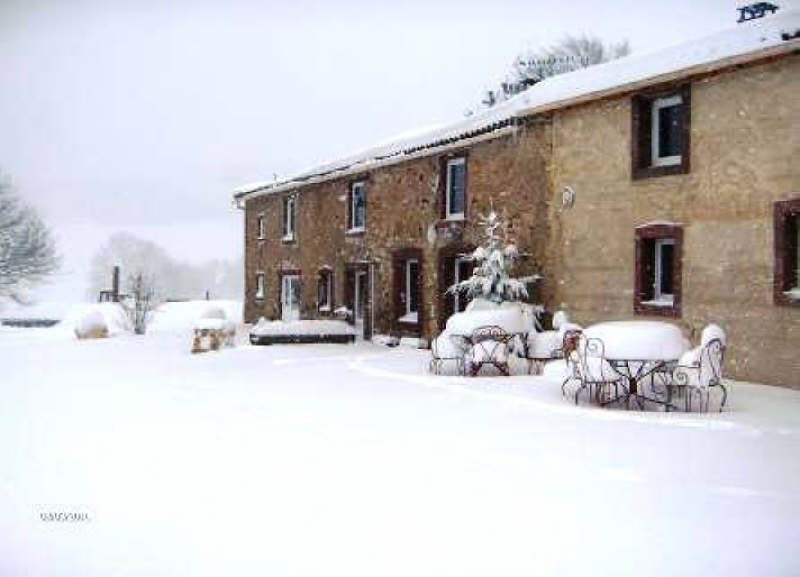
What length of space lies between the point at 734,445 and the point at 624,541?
3017mm

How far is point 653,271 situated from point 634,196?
1382mm

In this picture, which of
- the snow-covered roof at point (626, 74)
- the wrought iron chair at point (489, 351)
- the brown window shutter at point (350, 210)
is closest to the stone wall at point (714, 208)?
the snow-covered roof at point (626, 74)

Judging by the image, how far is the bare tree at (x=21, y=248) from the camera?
26.3 m

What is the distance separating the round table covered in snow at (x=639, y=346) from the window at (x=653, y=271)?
3.36 meters

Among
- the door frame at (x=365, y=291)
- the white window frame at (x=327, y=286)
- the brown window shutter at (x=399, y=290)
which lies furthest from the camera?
the white window frame at (x=327, y=286)

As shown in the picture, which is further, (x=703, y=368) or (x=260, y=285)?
(x=260, y=285)

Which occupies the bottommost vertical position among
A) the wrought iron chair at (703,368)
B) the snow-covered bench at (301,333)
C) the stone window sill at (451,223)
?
the snow-covered bench at (301,333)

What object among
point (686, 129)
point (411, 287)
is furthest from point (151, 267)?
point (686, 129)

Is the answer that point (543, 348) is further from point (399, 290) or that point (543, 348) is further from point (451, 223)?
point (399, 290)

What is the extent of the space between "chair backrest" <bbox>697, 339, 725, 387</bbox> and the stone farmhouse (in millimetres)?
2437

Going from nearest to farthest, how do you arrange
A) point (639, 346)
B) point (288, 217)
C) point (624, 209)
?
point (639, 346) < point (624, 209) < point (288, 217)

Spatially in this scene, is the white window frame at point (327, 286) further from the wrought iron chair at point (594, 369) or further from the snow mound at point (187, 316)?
the wrought iron chair at point (594, 369)

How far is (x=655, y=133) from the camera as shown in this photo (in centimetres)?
1236

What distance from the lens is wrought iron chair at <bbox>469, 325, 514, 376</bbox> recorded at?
11477mm
